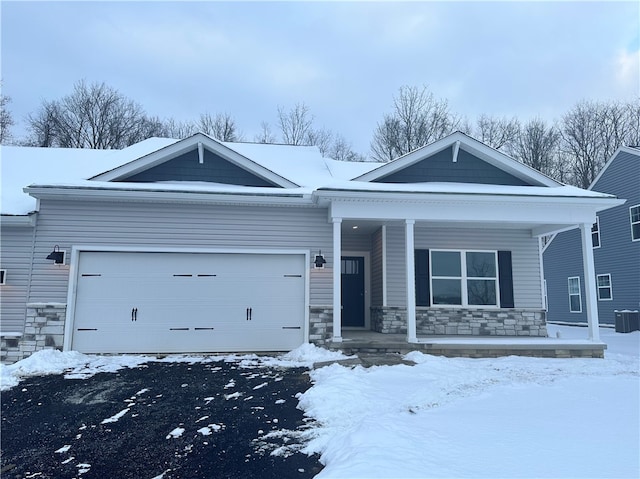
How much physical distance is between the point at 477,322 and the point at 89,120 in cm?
2739

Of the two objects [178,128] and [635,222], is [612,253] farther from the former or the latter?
[178,128]

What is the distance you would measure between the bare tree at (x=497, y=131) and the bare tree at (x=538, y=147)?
1.57 ft

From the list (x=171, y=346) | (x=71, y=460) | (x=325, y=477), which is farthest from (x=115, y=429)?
(x=171, y=346)

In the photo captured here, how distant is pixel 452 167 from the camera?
964 cm

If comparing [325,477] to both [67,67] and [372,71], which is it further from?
[67,67]

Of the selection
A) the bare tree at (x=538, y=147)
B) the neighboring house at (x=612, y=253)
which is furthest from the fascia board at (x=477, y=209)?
the bare tree at (x=538, y=147)

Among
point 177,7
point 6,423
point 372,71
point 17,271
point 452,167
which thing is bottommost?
point 6,423

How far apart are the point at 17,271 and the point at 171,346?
3509 mm

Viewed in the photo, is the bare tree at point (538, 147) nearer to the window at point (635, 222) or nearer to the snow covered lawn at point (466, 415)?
the window at point (635, 222)

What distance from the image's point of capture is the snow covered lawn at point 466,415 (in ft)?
9.69

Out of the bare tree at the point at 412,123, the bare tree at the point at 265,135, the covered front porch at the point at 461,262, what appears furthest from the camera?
the bare tree at the point at 265,135

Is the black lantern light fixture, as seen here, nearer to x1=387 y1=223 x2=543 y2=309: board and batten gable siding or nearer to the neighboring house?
x1=387 y1=223 x2=543 y2=309: board and batten gable siding

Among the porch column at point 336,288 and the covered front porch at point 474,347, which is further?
the porch column at point 336,288

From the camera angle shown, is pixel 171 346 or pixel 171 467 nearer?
pixel 171 467
